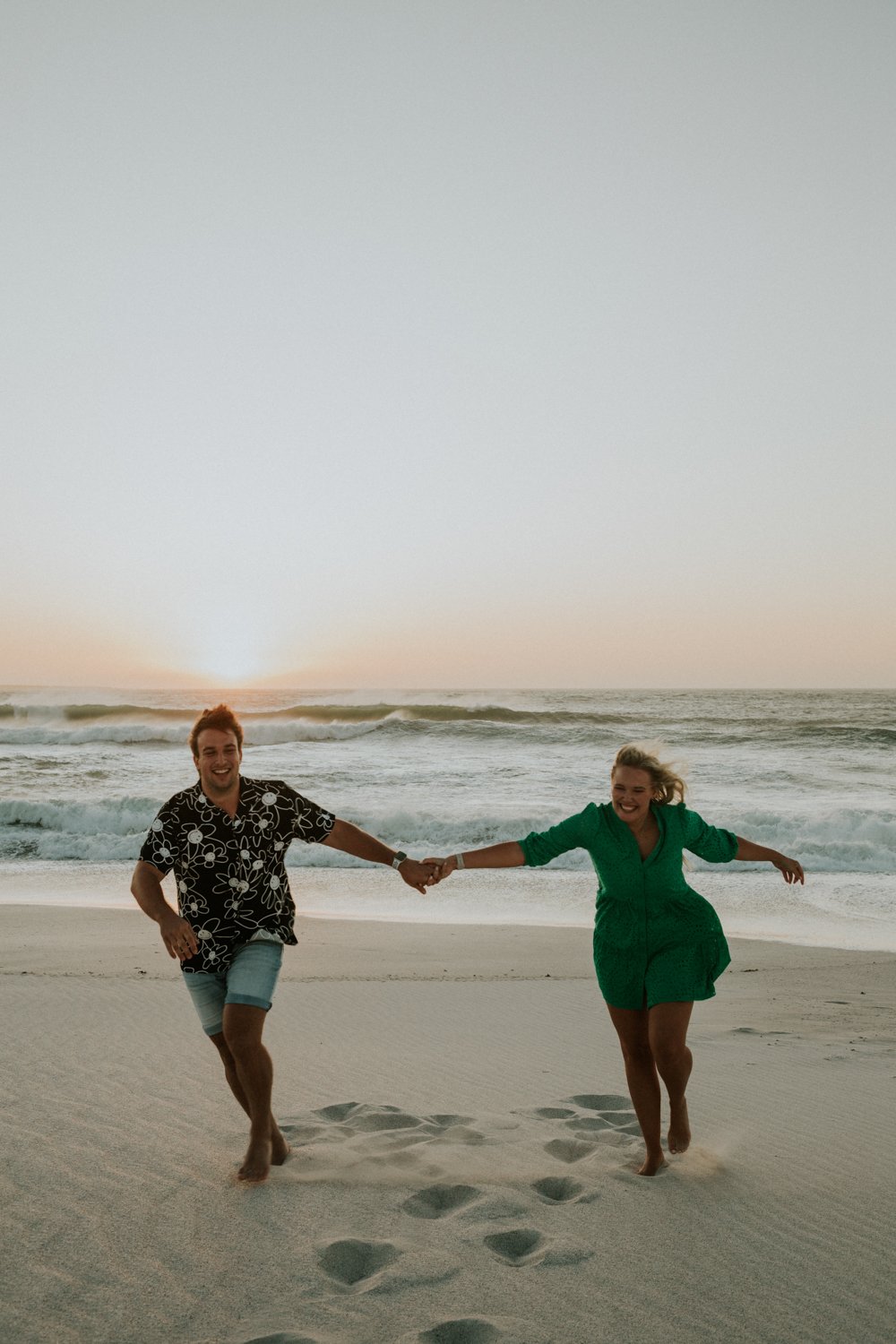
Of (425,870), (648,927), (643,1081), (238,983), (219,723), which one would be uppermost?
(219,723)

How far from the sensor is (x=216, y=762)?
417 centimetres

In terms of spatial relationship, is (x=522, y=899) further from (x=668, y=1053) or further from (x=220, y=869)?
(x=220, y=869)

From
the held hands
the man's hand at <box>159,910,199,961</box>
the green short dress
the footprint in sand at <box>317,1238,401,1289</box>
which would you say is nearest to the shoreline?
the held hands

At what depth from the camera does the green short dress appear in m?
4.18

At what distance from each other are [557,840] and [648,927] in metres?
0.51

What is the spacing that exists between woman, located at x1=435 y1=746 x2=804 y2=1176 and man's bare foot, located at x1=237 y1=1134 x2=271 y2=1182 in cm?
147

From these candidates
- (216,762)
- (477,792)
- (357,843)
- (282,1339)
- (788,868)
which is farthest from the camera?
(477,792)

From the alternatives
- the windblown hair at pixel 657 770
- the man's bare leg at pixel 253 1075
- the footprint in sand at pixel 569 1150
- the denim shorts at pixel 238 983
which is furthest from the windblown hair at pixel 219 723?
the footprint in sand at pixel 569 1150

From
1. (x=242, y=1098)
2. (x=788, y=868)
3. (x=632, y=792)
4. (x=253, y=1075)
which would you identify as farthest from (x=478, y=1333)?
(x=788, y=868)

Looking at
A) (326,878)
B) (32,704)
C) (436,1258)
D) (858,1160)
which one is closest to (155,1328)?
(436,1258)

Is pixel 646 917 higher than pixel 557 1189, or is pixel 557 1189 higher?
pixel 646 917

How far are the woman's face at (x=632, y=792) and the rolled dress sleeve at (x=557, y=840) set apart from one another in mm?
155

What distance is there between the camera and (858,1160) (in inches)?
178

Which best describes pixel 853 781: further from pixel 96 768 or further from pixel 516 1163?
pixel 516 1163
